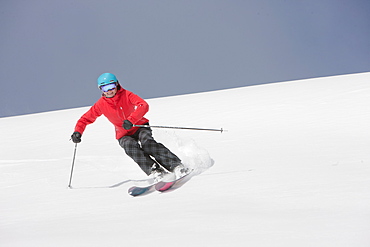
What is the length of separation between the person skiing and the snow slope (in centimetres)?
27

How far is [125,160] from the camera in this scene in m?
5.12

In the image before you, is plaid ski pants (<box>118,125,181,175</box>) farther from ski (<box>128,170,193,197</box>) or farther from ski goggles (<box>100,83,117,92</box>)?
ski goggles (<box>100,83,117,92</box>)

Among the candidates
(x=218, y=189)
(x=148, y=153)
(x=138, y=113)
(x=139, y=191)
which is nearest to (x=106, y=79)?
(x=138, y=113)

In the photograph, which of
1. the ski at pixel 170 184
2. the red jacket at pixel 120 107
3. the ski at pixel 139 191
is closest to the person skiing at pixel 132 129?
the red jacket at pixel 120 107

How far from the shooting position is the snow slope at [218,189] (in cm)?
234

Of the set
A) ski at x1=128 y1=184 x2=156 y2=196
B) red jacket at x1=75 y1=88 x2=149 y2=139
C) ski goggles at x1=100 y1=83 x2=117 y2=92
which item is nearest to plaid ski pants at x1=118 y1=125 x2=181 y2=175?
red jacket at x1=75 y1=88 x2=149 y2=139

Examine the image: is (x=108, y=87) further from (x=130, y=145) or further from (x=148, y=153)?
(x=148, y=153)

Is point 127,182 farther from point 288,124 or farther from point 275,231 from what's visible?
point 288,124

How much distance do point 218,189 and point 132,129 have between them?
1213 mm

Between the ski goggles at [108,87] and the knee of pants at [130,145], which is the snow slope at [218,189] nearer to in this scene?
the knee of pants at [130,145]

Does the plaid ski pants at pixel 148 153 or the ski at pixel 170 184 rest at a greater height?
the plaid ski pants at pixel 148 153

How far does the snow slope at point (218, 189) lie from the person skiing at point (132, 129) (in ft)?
0.90

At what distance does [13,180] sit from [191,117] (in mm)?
4116

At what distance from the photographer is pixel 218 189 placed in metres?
3.29
